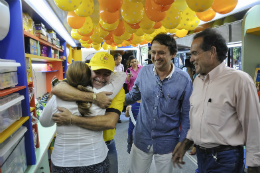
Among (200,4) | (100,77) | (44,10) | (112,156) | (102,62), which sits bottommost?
(112,156)

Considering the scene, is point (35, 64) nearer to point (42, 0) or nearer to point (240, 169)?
point (42, 0)

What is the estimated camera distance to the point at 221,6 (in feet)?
6.60

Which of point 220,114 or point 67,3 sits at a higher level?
point 67,3

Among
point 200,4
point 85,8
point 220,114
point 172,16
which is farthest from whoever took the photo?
point 172,16

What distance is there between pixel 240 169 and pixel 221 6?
1.87m

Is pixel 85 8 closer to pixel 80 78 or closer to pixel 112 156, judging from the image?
pixel 80 78

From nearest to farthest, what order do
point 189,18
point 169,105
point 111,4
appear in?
point 169,105 → point 111,4 → point 189,18

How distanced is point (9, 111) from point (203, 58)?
5.48 feet

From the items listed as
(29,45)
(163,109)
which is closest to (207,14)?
(163,109)

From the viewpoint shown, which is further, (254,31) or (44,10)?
(44,10)

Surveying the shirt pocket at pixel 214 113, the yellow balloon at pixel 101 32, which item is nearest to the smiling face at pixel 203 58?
the shirt pocket at pixel 214 113

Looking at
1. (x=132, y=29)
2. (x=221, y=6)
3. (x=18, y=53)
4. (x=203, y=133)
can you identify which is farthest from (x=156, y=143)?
(x=132, y=29)

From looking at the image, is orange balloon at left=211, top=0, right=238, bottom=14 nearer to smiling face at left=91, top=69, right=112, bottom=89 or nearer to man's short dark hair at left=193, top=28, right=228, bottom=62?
man's short dark hair at left=193, top=28, right=228, bottom=62

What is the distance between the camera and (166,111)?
1433 mm
